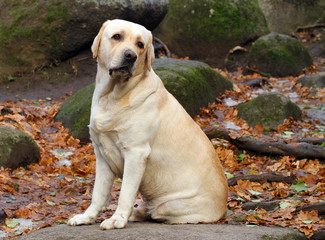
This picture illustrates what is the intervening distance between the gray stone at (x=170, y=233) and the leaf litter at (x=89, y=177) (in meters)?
0.46

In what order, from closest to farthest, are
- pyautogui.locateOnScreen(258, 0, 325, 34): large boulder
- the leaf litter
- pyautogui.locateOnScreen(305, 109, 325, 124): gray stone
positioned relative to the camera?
the leaf litter
pyautogui.locateOnScreen(305, 109, 325, 124): gray stone
pyautogui.locateOnScreen(258, 0, 325, 34): large boulder

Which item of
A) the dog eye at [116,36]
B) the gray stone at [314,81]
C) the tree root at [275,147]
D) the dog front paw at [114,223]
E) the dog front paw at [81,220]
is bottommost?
the gray stone at [314,81]

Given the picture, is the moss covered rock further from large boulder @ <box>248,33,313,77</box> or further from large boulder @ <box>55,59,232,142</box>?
large boulder @ <box>248,33,313,77</box>

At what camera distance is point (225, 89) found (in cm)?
1112

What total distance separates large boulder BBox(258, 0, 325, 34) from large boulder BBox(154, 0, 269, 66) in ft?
15.0

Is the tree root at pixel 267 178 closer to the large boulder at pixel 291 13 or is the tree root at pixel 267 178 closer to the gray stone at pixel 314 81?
the gray stone at pixel 314 81

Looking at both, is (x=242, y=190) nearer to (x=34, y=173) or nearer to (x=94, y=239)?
(x=94, y=239)

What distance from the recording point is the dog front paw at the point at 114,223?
12.2 feet

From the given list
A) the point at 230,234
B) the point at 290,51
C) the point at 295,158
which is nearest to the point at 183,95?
the point at 295,158

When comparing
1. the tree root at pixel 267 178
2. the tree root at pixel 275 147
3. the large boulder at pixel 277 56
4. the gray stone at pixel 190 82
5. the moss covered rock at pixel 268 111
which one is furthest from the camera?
the large boulder at pixel 277 56

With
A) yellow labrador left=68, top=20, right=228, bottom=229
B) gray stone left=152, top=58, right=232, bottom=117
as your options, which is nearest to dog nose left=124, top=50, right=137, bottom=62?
yellow labrador left=68, top=20, right=228, bottom=229

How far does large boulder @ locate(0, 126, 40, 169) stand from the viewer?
6742 millimetres

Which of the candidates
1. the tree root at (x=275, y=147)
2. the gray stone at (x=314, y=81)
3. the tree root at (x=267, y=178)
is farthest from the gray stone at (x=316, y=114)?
the tree root at (x=267, y=178)

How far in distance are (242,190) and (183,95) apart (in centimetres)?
371
